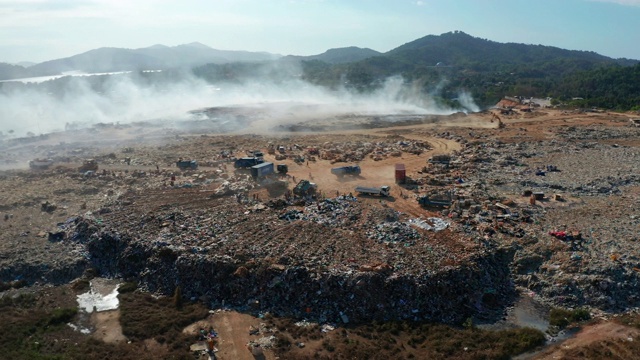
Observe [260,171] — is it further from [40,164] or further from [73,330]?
[40,164]

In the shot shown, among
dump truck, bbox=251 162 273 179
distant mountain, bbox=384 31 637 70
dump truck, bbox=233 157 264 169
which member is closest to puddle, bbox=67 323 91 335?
dump truck, bbox=251 162 273 179

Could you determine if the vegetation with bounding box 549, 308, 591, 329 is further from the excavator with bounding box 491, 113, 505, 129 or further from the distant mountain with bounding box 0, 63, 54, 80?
the distant mountain with bounding box 0, 63, 54, 80

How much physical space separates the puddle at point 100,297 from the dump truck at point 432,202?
13.8 metres

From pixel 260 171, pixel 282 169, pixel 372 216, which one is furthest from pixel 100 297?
pixel 282 169

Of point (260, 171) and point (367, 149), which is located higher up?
point (367, 149)

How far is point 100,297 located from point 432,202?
48.3 feet

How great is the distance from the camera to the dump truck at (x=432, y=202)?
21500mm

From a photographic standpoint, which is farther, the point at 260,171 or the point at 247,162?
the point at 247,162

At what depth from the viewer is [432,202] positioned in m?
21.7

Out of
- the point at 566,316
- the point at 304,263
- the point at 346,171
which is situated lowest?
the point at 566,316

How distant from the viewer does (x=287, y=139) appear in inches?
1614

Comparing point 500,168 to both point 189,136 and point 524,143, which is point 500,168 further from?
point 189,136

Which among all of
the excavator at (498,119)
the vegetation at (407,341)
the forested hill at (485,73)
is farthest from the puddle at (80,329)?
the forested hill at (485,73)

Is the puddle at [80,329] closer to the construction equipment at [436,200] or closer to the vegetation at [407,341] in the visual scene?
the vegetation at [407,341]
